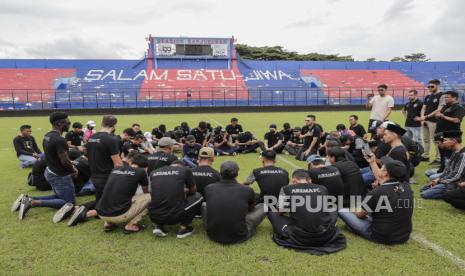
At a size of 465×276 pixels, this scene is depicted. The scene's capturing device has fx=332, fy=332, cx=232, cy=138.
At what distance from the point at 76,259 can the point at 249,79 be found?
3834 cm

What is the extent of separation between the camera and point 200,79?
3959 cm

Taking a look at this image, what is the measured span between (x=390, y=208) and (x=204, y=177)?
8.34ft

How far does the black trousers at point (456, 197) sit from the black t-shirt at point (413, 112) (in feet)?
13.6

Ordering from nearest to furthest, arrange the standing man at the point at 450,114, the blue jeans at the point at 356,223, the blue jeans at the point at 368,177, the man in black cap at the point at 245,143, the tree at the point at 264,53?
the blue jeans at the point at 356,223 < the blue jeans at the point at 368,177 < the standing man at the point at 450,114 < the man in black cap at the point at 245,143 < the tree at the point at 264,53

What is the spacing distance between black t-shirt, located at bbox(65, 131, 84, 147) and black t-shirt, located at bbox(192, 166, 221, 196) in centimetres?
580

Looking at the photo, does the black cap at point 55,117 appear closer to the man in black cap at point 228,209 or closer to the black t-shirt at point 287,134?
the man in black cap at point 228,209

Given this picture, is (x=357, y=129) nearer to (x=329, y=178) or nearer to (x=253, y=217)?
(x=329, y=178)

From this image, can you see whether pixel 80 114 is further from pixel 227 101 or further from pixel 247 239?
pixel 247 239

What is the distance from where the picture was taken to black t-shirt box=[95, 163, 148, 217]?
4.52 metres

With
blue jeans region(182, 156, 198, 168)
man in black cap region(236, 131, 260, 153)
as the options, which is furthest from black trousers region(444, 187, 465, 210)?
man in black cap region(236, 131, 260, 153)

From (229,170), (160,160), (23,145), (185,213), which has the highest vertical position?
(229,170)

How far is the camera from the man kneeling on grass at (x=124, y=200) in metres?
4.53

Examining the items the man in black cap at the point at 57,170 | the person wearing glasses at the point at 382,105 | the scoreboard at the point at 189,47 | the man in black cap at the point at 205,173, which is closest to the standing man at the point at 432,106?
the person wearing glasses at the point at 382,105

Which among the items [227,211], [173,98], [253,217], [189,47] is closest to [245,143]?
[253,217]
